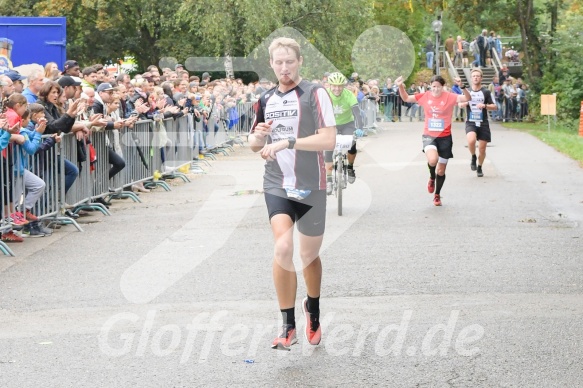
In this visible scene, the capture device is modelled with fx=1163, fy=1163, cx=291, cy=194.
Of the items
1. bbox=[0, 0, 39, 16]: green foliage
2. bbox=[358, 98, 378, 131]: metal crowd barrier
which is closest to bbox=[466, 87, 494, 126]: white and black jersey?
bbox=[358, 98, 378, 131]: metal crowd barrier

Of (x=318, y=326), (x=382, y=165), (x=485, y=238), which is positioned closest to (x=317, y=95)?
(x=318, y=326)

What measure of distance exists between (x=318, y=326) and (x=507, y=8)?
43971mm

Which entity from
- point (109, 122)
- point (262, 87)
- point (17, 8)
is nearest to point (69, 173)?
point (109, 122)

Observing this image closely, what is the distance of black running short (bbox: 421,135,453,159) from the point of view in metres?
16.0

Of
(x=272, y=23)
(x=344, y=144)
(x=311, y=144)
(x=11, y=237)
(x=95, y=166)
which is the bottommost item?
(x=11, y=237)

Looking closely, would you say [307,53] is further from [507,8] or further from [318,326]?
[318,326]

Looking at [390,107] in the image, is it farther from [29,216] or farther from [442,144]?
[29,216]

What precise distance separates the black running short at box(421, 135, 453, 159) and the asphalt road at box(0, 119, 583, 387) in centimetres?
71

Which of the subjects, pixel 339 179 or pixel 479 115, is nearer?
pixel 339 179

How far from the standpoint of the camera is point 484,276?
977 cm

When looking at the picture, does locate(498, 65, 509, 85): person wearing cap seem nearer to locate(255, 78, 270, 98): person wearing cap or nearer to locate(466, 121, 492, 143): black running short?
locate(255, 78, 270, 98): person wearing cap

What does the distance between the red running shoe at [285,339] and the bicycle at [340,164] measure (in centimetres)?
754

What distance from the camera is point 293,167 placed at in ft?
23.9

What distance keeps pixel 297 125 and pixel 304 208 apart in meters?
0.52
